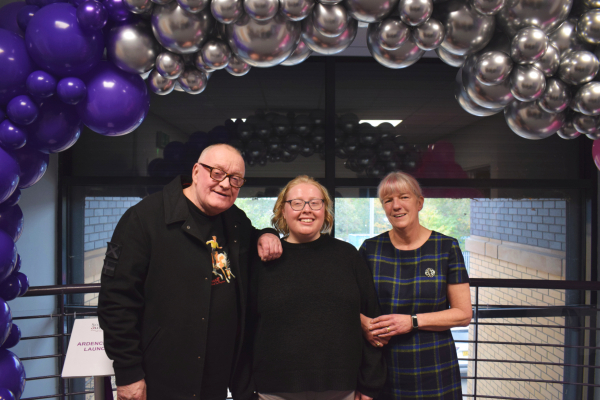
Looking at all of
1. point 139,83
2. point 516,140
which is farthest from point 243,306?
point 516,140

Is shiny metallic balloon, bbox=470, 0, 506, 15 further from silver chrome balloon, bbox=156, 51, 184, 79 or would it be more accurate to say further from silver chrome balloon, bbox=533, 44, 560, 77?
silver chrome balloon, bbox=156, 51, 184, 79

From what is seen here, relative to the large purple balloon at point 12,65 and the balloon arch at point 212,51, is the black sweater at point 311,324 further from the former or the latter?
the large purple balloon at point 12,65

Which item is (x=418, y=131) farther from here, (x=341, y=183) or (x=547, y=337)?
(x=547, y=337)

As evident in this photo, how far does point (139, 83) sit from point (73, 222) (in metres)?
2.14

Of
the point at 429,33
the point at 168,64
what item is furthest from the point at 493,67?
the point at 168,64

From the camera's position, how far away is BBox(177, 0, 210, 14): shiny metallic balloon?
123 cm

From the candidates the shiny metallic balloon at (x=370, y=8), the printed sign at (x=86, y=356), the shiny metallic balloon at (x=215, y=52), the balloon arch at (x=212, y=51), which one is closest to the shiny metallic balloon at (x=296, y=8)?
the balloon arch at (x=212, y=51)

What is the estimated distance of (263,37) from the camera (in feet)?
4.27

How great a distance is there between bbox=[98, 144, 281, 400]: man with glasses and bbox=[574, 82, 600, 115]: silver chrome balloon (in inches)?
47.3

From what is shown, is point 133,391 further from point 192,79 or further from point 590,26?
point 590,26

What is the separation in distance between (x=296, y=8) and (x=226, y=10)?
0.73ft

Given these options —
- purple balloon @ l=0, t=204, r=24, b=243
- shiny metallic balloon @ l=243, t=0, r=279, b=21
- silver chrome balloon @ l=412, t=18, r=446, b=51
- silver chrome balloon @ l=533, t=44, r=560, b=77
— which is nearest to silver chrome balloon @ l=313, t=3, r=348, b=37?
shiny metallic balloon @ l=243, t=0, r=279, b=21

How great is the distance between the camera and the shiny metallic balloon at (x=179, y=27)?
1271 millimetres

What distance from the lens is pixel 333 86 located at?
3.06 m
